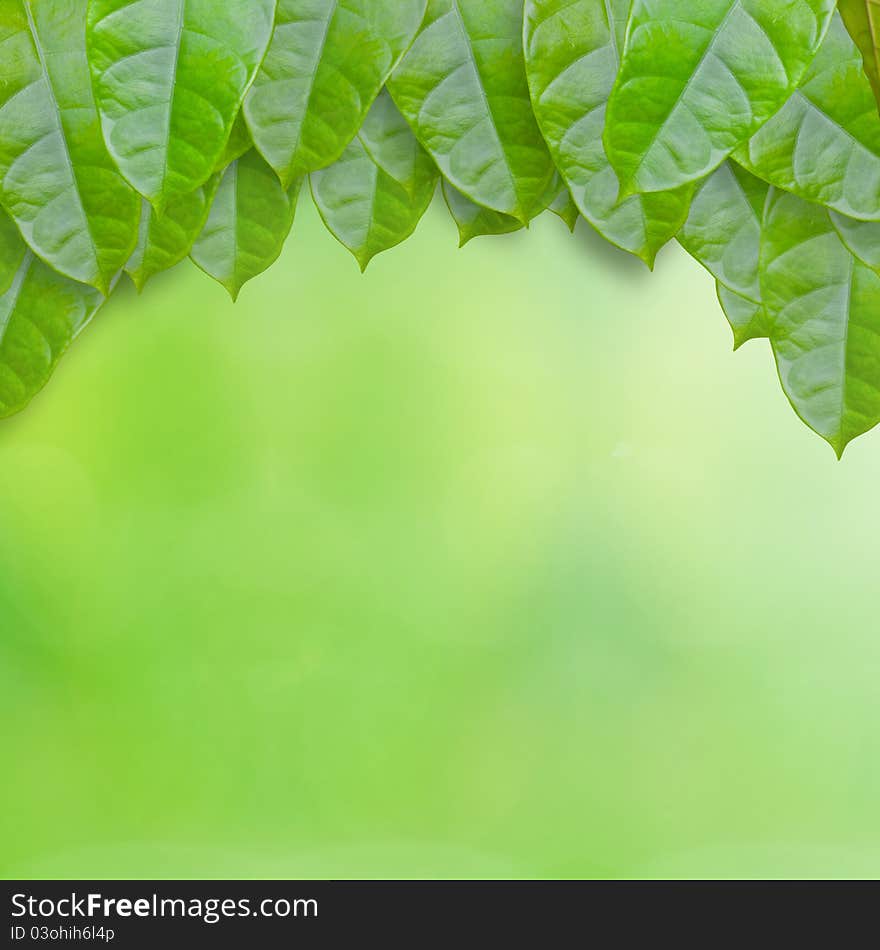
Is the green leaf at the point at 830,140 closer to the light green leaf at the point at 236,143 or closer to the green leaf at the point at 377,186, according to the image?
the green leaf at the point at 377,186

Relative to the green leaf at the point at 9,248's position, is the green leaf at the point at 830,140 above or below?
above

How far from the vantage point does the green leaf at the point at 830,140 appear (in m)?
0.66

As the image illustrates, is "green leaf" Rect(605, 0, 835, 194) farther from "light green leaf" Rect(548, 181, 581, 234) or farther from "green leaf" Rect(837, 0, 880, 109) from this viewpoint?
"light green leaf" Rect(548, 181, 581, 234)

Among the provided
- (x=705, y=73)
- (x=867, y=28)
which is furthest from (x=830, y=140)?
(x=705, y=73)

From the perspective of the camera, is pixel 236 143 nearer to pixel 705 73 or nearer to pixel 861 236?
pixel 705 73

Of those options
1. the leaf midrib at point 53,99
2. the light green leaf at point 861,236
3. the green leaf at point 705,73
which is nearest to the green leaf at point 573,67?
the green leaf at point 705,73

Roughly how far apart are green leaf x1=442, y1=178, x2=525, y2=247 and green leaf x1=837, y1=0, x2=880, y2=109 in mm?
321

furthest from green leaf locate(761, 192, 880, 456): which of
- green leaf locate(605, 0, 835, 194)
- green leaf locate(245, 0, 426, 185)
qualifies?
green leaf locate(245, 0, 426, 185)

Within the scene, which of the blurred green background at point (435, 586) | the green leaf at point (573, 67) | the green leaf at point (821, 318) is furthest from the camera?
the blurred green background at point (435, 586)

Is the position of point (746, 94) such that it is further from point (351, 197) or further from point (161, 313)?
point (161, 313)

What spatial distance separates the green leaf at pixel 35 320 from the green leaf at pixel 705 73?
0.53 meters

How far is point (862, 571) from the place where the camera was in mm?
985
